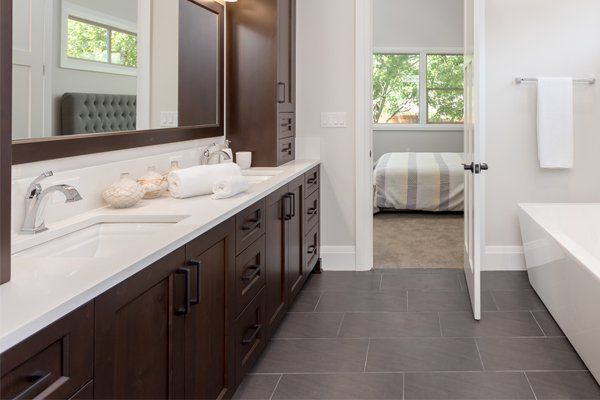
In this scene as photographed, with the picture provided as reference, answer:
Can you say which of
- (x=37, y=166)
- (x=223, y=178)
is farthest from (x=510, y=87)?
(x=37, y=166)

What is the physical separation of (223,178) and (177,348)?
3.22 ft

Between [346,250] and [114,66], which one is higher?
[114,66]

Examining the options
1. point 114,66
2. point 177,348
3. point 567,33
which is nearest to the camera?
point 177,348

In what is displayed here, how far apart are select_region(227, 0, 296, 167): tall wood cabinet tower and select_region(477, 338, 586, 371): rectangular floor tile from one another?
1.76 m

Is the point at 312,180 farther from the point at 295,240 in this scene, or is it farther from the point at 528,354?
the point at 528,354

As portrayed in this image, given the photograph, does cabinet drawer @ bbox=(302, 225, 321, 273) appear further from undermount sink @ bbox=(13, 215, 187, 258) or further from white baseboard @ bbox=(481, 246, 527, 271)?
undermount sink @ bbox=(13, 215, 187, 258)

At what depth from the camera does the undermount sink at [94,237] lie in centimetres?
177

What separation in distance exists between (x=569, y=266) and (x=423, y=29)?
7199mm

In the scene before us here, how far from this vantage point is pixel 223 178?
257 cm

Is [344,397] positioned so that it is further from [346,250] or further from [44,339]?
[346,250]

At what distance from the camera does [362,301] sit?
3838 millimetres

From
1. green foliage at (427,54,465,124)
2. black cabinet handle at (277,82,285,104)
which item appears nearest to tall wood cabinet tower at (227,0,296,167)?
black cabinet handle at (277,82,285,104)

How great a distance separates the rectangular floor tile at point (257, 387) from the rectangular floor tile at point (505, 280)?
2.01 metres

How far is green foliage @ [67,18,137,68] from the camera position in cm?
213
